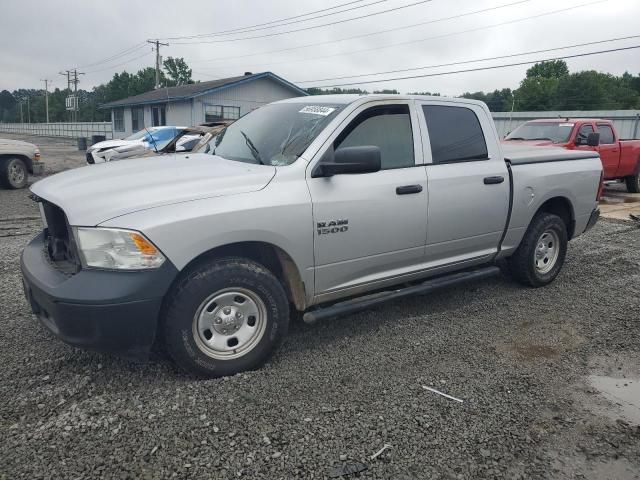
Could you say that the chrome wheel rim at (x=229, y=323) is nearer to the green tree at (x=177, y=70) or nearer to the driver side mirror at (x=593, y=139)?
the driver side mirror at (x=593, y=139)

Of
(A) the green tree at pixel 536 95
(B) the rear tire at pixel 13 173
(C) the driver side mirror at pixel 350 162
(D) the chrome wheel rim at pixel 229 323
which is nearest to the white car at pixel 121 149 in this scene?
(B) the rear tire at pixel 13 173

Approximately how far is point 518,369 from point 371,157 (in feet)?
5.99

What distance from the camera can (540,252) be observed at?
5.50 meters

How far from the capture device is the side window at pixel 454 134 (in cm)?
438

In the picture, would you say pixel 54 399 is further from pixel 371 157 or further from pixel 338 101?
pixel 338 101

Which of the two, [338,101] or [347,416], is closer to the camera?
[347,416]

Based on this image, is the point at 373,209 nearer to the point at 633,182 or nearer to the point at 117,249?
the point at 117,249

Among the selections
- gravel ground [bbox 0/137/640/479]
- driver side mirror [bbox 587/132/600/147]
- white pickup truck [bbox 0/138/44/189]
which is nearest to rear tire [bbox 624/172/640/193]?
driver side mirror [bbox 587/132/600/147]

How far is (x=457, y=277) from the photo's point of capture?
465 cm

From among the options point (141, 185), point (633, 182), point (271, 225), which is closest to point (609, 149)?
point (633, 182)

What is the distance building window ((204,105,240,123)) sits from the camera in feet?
98.4

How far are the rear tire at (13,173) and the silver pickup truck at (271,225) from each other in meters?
9.65

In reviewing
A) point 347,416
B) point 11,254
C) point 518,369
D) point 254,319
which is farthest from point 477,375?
point 11,254

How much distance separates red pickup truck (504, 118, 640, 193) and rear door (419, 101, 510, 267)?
7201 mm
